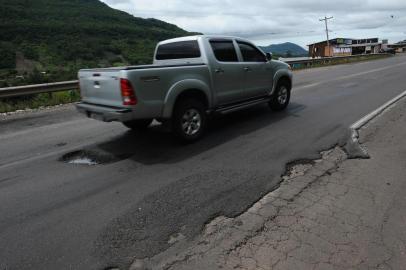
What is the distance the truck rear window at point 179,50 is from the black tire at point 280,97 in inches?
107

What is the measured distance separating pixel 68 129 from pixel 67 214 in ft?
15.2

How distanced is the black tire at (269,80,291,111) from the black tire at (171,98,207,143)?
9.60 ft

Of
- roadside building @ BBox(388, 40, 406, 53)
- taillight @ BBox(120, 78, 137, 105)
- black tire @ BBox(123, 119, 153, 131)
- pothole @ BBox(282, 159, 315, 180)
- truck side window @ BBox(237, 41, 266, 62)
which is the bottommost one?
pothole @ BBox(282, 159, 315, 180)

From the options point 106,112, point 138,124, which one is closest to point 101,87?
point 106,112

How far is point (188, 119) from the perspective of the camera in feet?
21.9

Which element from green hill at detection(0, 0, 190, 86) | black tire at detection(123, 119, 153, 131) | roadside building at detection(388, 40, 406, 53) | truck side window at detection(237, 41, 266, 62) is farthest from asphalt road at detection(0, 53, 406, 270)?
roadside building at detection(388, 40, 406, 53)

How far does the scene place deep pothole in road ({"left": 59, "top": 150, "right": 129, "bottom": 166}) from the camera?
232 inches

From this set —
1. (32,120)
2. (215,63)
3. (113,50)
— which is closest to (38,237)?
(215,63)

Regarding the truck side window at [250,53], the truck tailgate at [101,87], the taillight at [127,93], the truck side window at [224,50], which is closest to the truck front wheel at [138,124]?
the truck tailgate at [101,87]

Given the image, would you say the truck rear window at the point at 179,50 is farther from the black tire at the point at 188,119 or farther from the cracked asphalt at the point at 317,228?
the cracked asphalt at the point at 317,228

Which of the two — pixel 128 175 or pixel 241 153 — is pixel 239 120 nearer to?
pixel 241 153

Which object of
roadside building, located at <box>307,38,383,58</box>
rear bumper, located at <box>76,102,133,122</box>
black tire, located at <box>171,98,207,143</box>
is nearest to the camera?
rear bumper, located at <box>76,102,133,122</box>

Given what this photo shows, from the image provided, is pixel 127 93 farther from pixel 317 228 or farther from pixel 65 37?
pixel 65 37

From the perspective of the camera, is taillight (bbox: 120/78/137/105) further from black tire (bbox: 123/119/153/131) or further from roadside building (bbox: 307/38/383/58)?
roadside building (bbox: 307/38/383/58)
